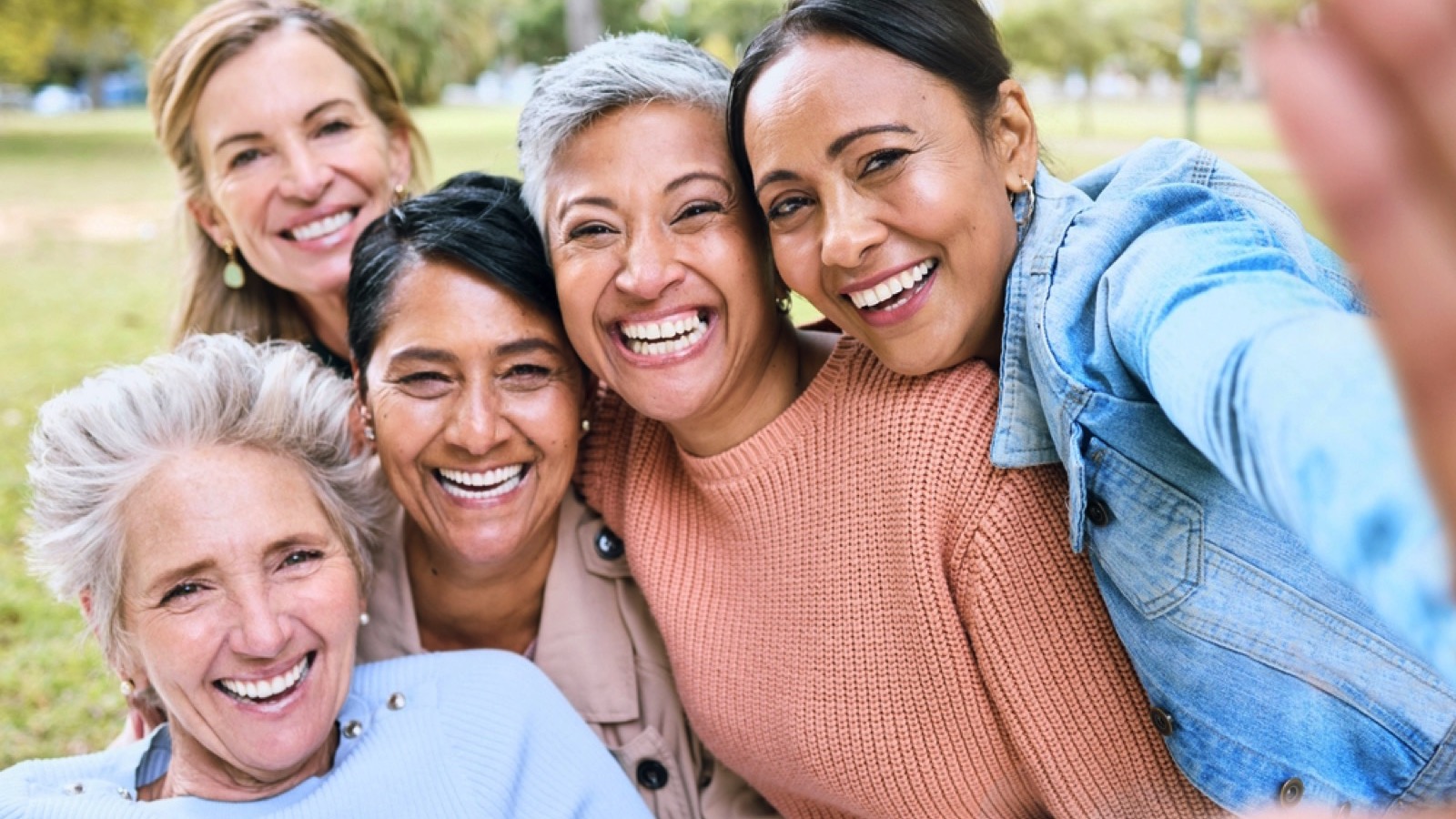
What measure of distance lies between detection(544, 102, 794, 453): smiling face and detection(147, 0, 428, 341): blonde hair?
65.1 inches

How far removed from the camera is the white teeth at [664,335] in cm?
239

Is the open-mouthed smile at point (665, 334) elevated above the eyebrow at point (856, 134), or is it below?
below

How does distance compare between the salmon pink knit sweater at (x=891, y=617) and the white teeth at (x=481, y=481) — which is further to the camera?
the white teeth at (x=481, y=481)

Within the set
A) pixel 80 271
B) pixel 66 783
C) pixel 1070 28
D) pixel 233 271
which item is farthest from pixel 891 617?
pixel 1070 28

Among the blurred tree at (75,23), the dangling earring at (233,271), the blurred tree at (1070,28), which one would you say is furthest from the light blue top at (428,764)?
the blurred tree at (1070,28)

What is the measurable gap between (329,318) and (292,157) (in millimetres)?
540

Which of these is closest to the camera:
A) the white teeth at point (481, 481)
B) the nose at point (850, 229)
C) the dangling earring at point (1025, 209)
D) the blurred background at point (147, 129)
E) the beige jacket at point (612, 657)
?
the nose at point (850, 229)

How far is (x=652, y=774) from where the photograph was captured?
9.11ft

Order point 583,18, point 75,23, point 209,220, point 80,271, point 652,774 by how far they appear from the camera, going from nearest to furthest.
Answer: point 652,774 < point 209,220 < point 80,271 < point 583,18 < point 75,23

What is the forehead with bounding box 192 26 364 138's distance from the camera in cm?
355

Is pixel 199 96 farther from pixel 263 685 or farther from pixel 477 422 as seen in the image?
pixel 263 685

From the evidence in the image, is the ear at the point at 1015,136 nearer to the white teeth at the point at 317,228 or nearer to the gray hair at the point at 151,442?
the gray hair at the point at 151,442

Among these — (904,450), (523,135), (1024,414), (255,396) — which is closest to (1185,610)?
(1024,414)

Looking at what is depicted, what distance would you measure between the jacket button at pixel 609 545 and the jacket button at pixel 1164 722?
1290 millimetres
